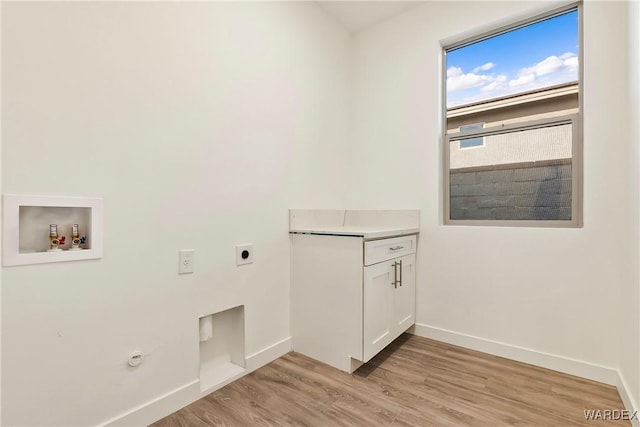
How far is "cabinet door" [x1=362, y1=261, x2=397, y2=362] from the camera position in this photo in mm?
1866

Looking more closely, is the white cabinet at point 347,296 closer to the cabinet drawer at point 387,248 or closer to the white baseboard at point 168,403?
the cabinet drawer at point 387,248

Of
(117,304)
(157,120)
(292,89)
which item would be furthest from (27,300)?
(292,89)

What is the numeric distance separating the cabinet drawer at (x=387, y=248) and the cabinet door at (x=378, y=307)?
5cm

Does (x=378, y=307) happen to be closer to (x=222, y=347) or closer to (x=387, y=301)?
(x=387, y=301)

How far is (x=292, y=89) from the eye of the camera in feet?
7.55

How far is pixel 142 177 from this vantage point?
1454mm

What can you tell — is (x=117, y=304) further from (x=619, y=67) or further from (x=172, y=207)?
(x=619, y=67)

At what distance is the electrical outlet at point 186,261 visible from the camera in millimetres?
1591

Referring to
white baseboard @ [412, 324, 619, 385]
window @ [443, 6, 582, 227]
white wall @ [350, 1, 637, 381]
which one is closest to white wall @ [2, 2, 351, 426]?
white wall @ [350, 1, 637, 381]

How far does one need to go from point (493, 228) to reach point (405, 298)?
2.70 ft

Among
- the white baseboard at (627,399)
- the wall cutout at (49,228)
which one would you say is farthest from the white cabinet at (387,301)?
the wall cutout at (49,228)

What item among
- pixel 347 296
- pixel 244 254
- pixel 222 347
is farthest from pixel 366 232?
pixel 222 347

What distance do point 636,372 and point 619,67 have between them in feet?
5.49

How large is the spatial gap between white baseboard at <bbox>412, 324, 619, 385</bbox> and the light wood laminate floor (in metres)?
A: 0.05
